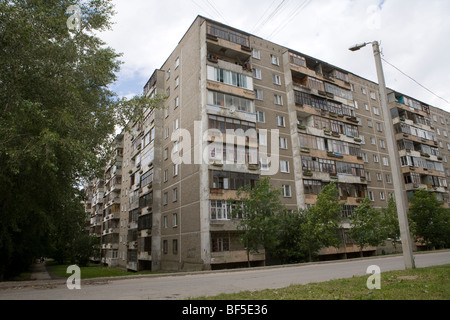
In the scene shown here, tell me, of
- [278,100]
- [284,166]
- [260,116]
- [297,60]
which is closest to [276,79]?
[278,100]

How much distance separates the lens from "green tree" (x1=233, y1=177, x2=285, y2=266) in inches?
912

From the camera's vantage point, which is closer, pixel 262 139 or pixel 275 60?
pixel 262 139

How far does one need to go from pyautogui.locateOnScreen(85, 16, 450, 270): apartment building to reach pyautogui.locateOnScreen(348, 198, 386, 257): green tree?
7.14 feet

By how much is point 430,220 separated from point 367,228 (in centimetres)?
1349

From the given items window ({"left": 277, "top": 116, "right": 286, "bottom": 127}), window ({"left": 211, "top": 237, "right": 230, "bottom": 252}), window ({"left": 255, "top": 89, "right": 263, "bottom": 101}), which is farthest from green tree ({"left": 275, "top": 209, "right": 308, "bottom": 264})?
window ({"left": 255, "top": 89, "right": 263, "bottom": 101})

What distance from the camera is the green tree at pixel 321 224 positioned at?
2536 cm

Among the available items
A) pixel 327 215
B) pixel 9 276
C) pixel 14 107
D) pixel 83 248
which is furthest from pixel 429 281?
pixel 83 248

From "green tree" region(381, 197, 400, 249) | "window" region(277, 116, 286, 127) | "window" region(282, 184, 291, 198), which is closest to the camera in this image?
"green tree" region(381, 197, 400, 249)

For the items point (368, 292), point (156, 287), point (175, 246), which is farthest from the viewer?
point (175, 246)

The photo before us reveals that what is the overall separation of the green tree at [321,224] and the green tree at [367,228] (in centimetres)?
451

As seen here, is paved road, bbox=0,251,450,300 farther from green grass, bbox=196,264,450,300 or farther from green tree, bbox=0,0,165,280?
green tree, bbox=0,0,165,280

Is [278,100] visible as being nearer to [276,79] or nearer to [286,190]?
[276,79]

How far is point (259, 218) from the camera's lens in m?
23.2

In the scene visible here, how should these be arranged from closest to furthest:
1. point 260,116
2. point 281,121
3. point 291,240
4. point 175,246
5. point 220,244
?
point 220,244
point 291,240
point 175,246
point 260,116
point 281,121
